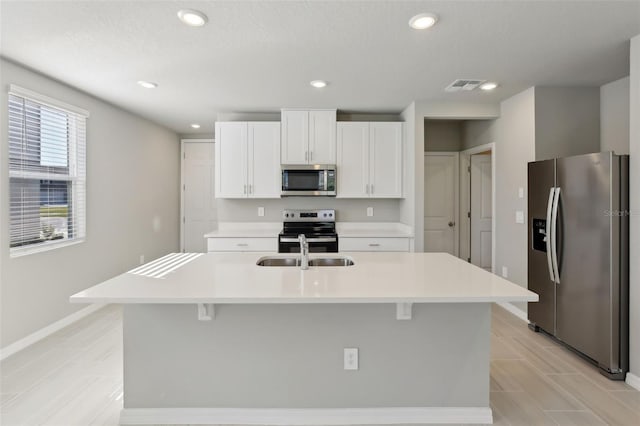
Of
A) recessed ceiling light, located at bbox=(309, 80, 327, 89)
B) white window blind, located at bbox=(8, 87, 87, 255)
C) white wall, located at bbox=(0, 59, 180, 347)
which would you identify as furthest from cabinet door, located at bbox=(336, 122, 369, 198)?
white window blind, located at bbox=(8, 87, 87, 255)

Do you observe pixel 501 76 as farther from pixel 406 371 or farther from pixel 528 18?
pixel 406 371

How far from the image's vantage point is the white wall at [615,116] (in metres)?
3.22

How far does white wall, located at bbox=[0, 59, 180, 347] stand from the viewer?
2873mm

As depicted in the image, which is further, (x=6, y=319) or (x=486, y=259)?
(x=486, y=259)

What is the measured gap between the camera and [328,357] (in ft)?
6.63

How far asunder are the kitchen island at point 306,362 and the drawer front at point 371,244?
208 centimetres

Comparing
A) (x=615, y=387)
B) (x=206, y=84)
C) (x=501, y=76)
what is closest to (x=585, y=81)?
(x=501, y=76)

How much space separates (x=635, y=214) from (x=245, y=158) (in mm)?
3699

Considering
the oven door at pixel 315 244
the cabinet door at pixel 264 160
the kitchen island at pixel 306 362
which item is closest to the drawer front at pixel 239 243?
the oven door at pixel 315 244

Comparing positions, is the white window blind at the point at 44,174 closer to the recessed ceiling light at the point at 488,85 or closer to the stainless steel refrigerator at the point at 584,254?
the recessed ceiling light at the point at 488,85

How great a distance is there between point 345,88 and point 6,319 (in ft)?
11.5

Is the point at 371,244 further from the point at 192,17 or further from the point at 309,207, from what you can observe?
the point at 192,17

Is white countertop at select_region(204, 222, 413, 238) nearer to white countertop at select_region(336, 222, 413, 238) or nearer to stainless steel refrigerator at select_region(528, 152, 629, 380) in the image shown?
white countertop at select_region(336, 222, 413, 238)

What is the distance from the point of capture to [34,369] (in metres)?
2.58
